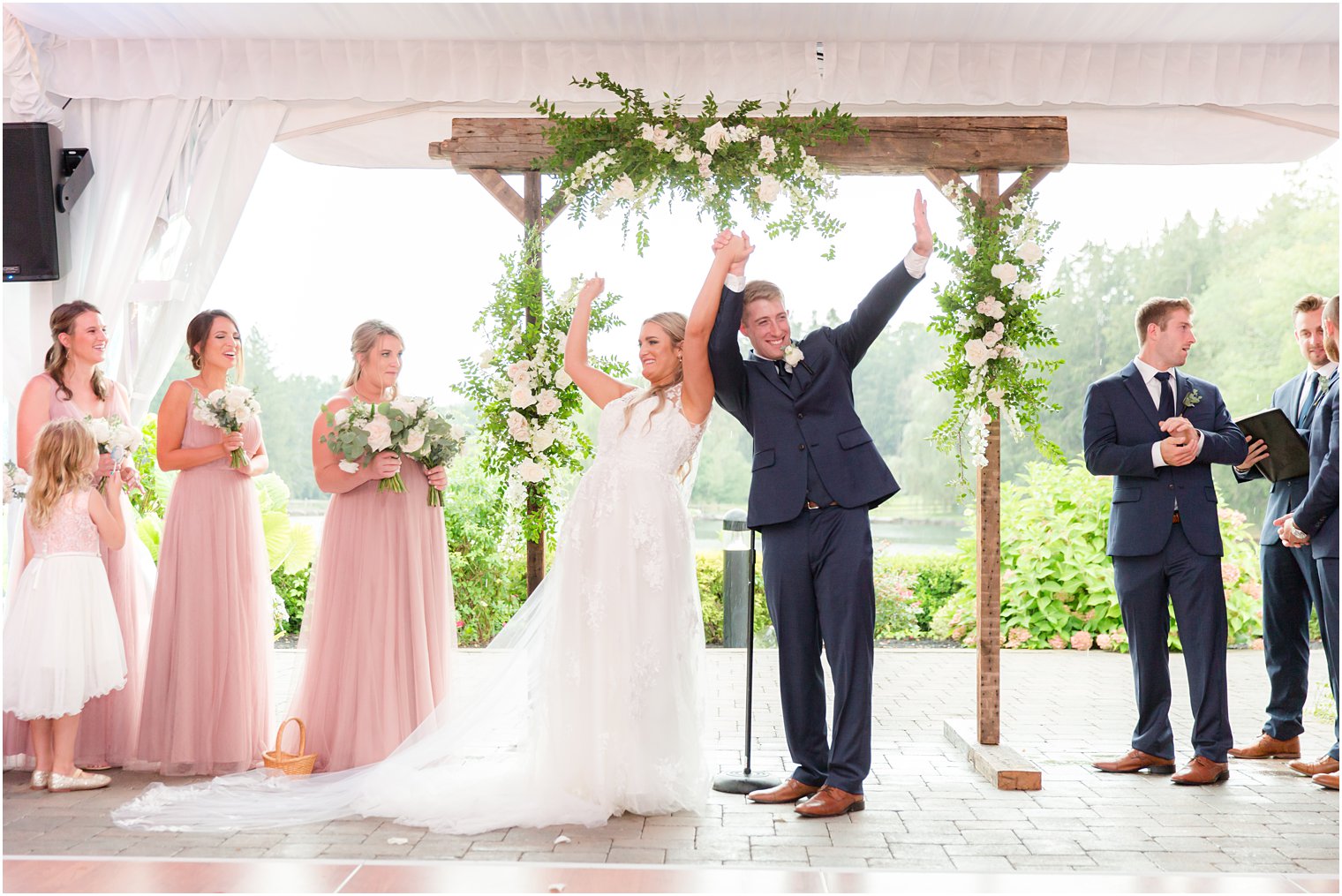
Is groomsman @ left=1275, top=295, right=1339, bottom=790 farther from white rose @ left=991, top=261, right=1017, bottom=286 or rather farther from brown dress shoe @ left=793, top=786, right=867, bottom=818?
brown dress shoe @ left=793, top=786, right=867, bottom=818

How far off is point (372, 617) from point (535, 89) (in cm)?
267

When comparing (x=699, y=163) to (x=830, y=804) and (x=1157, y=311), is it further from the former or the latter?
(x=830, y=804)

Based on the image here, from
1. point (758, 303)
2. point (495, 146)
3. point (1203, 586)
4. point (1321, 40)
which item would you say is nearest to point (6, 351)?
point (495, 146)

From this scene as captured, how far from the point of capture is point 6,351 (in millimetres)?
5625

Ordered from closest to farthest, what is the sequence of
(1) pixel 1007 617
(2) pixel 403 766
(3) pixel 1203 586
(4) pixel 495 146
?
(2) pixel 403 766
(3) pixel 1203 586
(4) pixel 495 146
(1) pixel 1007 617

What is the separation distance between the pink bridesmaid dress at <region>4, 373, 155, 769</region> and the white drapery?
962 millimetres

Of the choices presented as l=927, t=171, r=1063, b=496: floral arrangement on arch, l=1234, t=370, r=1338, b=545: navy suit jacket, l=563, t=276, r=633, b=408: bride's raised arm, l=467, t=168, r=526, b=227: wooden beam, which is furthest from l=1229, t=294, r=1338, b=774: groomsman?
l=467, t=168, r=526, b=227: wooden beam

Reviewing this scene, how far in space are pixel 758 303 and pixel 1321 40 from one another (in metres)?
3.23

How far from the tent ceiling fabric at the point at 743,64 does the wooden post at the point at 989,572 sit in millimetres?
875

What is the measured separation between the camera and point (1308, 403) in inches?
190

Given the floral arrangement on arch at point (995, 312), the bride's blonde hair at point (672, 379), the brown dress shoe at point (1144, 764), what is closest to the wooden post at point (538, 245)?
the bride's blonde hair at point (672, 379)

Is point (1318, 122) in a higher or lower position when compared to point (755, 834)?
higher

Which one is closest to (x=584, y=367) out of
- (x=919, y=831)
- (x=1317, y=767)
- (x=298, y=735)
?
(x=298, y=735)

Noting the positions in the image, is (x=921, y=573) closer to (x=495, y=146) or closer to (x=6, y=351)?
(x=495, y=146)
